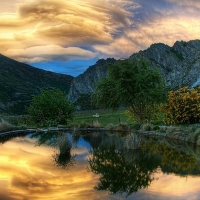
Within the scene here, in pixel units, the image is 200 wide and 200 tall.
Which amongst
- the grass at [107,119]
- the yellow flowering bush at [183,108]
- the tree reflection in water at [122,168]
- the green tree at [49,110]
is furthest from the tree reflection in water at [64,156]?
the grass at [107,119]

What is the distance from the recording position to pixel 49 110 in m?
36.2

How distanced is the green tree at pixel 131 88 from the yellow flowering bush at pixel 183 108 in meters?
1.16

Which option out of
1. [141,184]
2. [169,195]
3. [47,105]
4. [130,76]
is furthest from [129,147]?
[47,105]

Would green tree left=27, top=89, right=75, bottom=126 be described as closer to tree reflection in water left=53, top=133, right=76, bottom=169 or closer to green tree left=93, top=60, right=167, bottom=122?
green tree left=93, top=60, right=167, bottom=122

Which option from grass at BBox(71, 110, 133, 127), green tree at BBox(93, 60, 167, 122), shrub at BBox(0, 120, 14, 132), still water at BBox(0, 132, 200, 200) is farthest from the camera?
grass at BBox(71, 110, 133, 127)

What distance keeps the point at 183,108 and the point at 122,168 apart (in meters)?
16.5

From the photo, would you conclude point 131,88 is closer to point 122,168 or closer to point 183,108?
point 183,108

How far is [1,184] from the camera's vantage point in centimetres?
1173

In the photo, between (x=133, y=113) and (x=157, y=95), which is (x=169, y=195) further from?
(x=133, y=113)

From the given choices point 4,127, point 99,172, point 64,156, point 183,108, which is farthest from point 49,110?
point 99,172

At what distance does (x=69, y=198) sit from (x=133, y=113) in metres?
25.3

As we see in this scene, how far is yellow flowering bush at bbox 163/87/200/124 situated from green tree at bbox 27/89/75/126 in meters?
12.6

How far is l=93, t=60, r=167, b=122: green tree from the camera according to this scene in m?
29.6

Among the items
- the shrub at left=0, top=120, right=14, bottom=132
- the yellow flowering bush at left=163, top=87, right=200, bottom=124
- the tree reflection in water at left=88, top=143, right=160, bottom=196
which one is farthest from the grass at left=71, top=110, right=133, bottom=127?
the tree reflection in water at left=88, top=143, right=160, bottom=196
